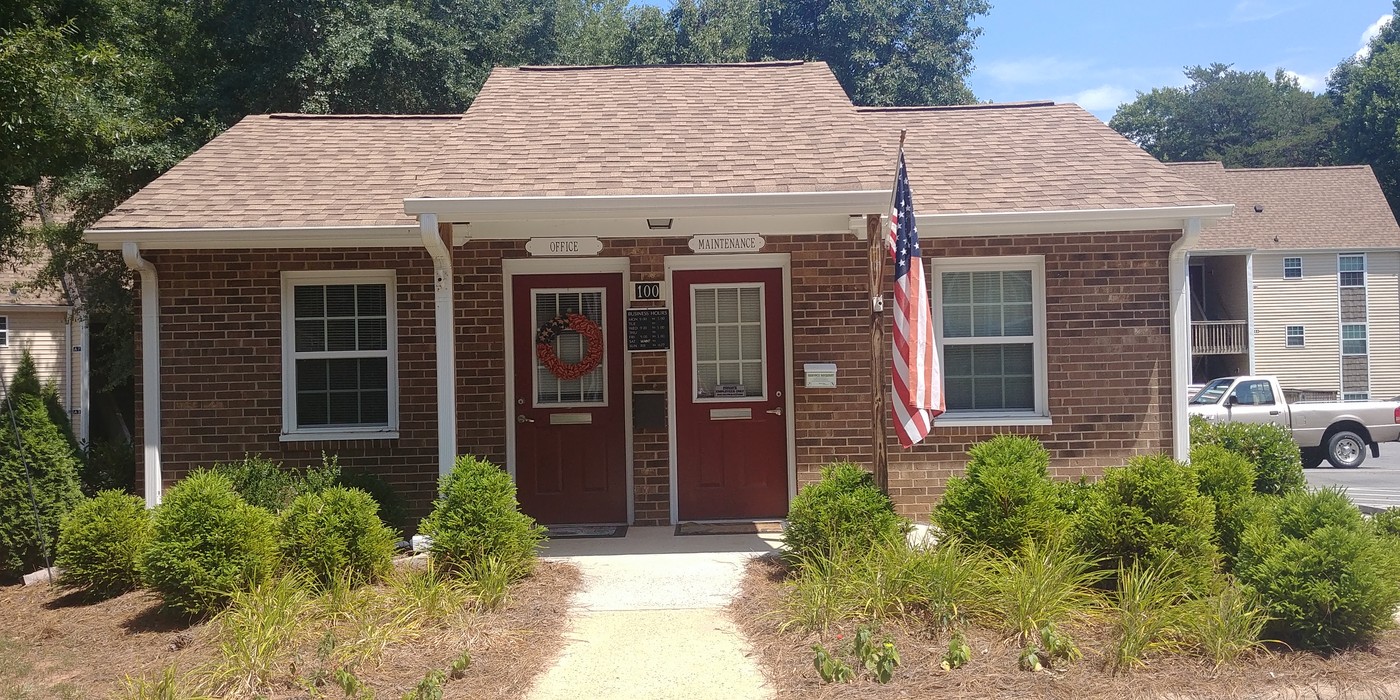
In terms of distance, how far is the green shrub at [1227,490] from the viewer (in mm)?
6273

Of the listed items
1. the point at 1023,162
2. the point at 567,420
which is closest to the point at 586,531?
the point at 567,420

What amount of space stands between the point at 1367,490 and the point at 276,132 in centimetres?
1521

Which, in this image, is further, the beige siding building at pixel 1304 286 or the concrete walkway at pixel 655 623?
the beige siding building at pixel 1304 286

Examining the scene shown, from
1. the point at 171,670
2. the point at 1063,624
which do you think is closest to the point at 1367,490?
the point at 1063,624

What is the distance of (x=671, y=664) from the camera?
5.24 m

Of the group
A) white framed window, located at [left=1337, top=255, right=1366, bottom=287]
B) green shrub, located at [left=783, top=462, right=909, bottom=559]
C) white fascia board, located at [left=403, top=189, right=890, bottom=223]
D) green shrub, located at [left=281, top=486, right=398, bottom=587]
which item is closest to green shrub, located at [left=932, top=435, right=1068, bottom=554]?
green shrub, located at [left=783, top=462, right=909, bottom=559]

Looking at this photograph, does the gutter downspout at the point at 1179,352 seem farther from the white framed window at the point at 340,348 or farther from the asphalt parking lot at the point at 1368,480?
the white framed window at the point at 340,348

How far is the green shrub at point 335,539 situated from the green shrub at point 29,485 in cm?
255

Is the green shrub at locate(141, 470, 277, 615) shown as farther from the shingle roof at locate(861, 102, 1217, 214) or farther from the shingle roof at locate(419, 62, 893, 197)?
the shingle roof at locate(861, 102, 1217, 214)

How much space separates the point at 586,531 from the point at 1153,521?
464 centimetres

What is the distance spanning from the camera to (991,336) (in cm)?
867

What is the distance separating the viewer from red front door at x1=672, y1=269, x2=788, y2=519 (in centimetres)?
870

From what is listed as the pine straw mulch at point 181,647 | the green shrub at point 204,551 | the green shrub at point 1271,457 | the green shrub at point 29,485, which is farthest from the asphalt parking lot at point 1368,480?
the green shrub at point 29,485

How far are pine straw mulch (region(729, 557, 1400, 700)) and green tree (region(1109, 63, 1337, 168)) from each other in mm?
52486
